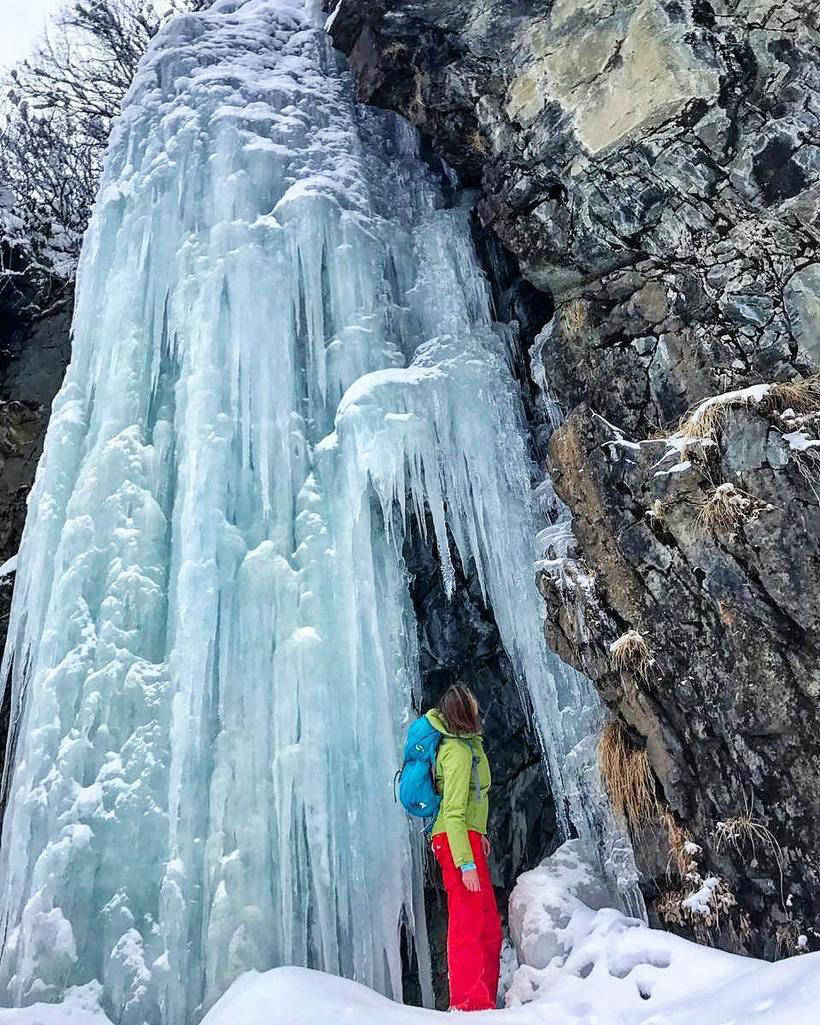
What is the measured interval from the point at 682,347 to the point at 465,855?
9.80 ft

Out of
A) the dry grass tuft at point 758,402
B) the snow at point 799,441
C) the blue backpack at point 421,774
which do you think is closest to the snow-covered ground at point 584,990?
the blue backpack at point 421,774

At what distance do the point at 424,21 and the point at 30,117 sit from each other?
22.2 feet

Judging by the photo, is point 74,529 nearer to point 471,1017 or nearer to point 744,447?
point 471,1017

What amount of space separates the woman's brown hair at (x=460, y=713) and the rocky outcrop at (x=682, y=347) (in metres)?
0.83

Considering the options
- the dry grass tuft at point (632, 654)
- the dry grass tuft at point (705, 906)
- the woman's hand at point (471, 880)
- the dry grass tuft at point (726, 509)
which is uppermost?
the dry grass tuft at point (726, 509)

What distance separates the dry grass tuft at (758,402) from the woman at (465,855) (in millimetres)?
1824

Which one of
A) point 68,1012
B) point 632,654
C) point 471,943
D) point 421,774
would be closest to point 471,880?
point 471,943

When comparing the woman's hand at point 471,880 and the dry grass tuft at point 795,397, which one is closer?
the woman's hand at point 471,880

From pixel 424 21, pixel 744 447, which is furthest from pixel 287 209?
pixel 744 447

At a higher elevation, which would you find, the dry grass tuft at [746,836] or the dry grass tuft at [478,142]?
the dry grass tuft at [478,142]

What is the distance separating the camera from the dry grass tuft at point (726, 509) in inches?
148

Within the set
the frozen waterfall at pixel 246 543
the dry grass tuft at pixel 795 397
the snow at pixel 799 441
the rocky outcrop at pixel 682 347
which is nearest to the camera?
the rocky outcrop at pixel 682 347

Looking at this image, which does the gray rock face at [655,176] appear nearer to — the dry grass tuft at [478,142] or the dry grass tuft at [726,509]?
the dry grass tuft at [478,142]

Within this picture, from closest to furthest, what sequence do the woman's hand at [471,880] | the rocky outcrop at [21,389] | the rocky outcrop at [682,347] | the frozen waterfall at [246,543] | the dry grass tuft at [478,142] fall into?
the woman's hand at [471,880], the rocky outcrop at [682,347], the frozen waterfall at [246,543], the dry grass tuft at [478,142], the rocky outcrop at [21,389]
